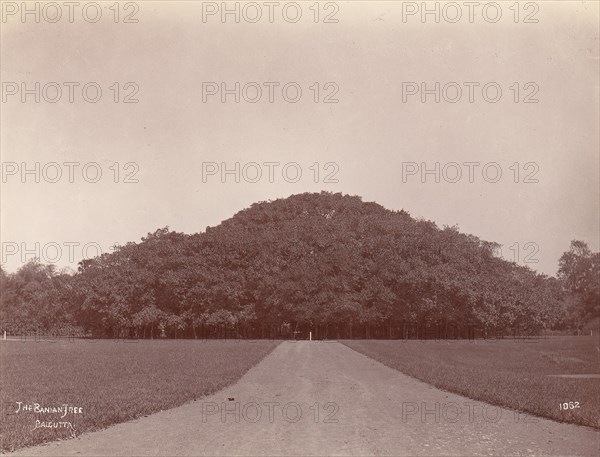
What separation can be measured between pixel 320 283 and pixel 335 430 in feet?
177

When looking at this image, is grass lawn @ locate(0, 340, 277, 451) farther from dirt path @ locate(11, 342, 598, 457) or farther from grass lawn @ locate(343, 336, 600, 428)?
grass lawn @ locate(343, 336, 600, 428)

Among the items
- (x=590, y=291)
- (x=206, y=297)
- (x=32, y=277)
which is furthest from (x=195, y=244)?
(x=590, y=291)

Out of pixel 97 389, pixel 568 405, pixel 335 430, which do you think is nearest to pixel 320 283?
pixel 97 389

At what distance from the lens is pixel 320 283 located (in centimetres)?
6425

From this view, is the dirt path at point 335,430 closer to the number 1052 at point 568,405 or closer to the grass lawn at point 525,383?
the grass lawn at point 525,383

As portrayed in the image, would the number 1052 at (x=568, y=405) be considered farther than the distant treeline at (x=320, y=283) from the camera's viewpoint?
No

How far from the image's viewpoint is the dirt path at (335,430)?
8.95 meters

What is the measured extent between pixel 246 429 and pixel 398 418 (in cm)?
322

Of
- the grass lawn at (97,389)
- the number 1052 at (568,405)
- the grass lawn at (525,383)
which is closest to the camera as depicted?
the grass lawn at (97,389)

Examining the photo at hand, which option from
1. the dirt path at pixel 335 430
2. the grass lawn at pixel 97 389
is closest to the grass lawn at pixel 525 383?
the dirt path at pixel 335 430

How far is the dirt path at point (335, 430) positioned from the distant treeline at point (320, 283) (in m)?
48.0

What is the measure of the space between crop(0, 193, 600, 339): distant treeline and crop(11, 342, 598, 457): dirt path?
48022mm

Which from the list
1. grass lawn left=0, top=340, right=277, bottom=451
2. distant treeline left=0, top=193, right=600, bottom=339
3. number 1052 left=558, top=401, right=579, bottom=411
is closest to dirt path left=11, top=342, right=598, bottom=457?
grass lawn left=0, top=340, right=277, bottom=451

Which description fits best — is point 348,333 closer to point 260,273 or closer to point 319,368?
point 260,273
